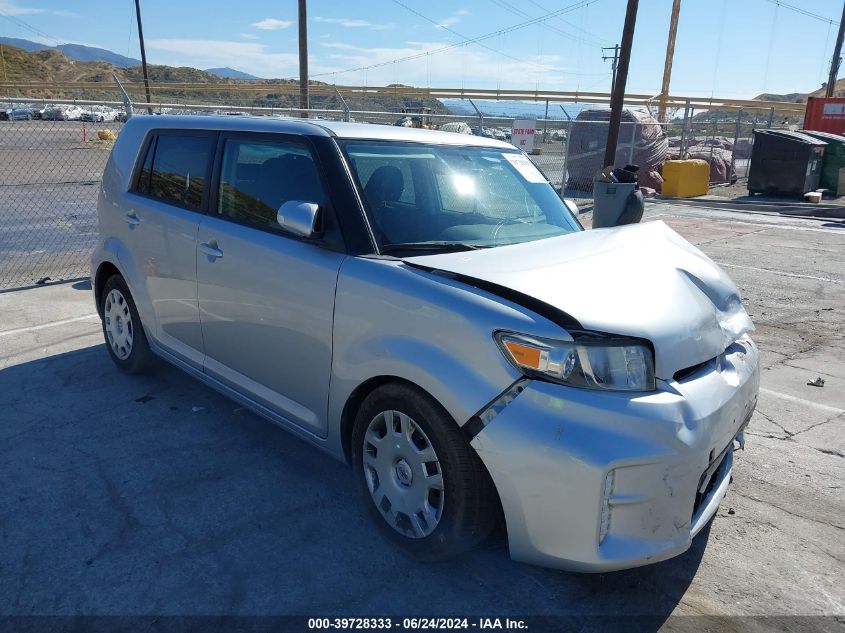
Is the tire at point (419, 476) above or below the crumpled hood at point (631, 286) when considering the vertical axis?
below

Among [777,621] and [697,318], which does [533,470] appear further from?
[777,621]

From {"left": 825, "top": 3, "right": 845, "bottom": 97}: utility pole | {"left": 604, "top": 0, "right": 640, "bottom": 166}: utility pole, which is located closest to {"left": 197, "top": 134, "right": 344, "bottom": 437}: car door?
{"left": 604, "top": 0, "right": 640, "bottom": 166}: utility pole

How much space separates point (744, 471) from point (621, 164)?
16146mm

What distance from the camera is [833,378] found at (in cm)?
523

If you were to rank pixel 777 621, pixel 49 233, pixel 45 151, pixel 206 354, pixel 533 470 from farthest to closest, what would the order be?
pixel 45 151 → pixel 49 233 → pixel 206 354 → pixel 777 621 → pixel 533 470

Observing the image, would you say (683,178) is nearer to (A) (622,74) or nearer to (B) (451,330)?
(A) (622,74)

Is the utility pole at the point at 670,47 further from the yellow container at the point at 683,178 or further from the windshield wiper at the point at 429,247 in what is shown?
→ the windshield wiper at the point at 429,247

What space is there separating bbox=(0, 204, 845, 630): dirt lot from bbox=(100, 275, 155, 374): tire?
161 millimetres

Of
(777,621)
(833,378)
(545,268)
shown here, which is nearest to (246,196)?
(545,268)

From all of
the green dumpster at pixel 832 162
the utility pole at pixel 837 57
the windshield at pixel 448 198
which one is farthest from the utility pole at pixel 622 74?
the utility pole at pixel 837 57

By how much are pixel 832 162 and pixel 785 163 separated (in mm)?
1528

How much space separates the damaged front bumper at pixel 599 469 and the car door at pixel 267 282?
42.3 inches

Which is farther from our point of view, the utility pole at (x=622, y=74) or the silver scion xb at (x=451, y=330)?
the utility pole at (x=622, y=74)

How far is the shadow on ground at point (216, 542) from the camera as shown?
8.57ft
